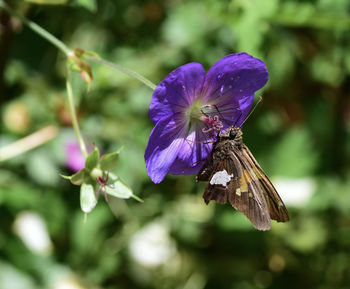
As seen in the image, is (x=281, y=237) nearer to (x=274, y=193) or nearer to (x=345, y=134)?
(x=345, y=134)

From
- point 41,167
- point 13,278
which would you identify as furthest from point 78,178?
point 13,278

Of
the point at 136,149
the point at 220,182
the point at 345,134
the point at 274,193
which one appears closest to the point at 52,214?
the point at 136,149

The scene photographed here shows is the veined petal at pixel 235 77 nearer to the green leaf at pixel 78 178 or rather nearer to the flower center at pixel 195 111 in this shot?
the flower center at pixel 195 111

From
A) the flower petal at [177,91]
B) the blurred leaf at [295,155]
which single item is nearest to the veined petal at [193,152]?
the flower petal at [177,91]

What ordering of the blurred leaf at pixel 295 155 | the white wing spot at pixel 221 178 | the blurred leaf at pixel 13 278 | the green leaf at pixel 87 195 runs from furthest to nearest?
the blurred leaf at pixel 295 155
the blurred leaf at pixel 13 278
the white wing spot at pixel 221 178
the green leaf at pixel 87 195

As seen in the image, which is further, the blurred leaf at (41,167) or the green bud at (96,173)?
the blurred leaf at (41,167)

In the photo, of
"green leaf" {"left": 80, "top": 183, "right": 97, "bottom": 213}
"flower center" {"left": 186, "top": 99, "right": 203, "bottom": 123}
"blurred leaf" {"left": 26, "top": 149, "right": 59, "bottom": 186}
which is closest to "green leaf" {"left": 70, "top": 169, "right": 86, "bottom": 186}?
"green leaf" {"left": 80, "top": 183, "right": 97, "bottom": 213}
